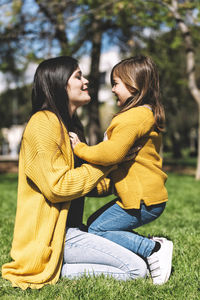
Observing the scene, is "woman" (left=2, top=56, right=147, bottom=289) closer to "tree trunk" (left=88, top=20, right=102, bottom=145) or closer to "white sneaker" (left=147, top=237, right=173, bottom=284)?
"white sneaker" (left=147, top=237, right=173, bottom=284)

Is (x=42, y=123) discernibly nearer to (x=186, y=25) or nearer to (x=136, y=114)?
(x=136, y=114)

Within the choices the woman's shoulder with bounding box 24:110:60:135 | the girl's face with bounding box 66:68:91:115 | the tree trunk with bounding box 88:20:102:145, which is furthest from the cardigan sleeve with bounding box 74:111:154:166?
the tree trunk with bounding box 88:20:102:145

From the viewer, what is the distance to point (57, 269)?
2.79 meters

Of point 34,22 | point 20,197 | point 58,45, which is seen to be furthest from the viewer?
point 58,45

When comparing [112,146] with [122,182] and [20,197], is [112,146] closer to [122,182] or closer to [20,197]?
[122,182]

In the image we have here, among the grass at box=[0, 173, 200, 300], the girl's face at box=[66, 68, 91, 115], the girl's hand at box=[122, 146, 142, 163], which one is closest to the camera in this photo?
the grass at box=[0, 173, 200, 300]

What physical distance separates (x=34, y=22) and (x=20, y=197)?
35.6 ft

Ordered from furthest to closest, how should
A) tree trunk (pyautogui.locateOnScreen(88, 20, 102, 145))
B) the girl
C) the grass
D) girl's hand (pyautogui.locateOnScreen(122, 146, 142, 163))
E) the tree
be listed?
tree trunk (pyautogui.locateOnScreen(88, 20, 102, 145)), the tree, girl's hand (pyautogui.locateOnScreen(122, 146, 142, 163)), the girl, the grass

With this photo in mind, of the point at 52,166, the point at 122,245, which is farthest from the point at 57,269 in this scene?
the point at 52,166

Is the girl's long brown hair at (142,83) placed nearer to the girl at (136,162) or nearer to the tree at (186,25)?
the girl at (136,162)

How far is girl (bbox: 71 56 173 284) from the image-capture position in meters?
2.76

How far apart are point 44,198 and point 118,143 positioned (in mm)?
683

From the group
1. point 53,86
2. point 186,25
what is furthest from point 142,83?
point 186,25

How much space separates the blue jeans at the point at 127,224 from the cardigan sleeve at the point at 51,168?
372 mm
